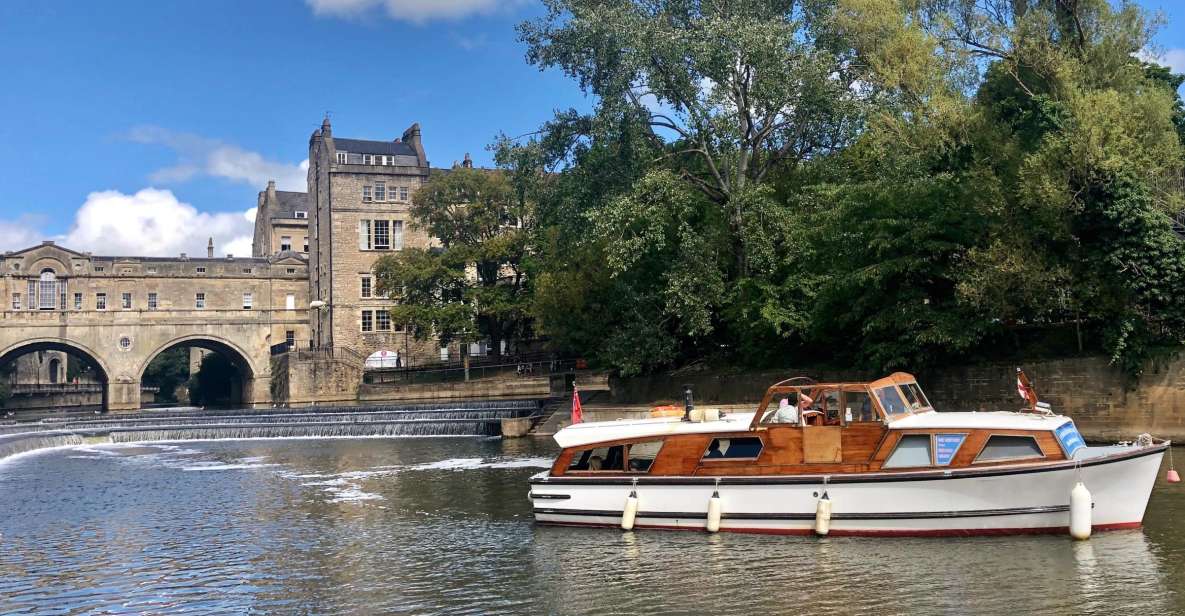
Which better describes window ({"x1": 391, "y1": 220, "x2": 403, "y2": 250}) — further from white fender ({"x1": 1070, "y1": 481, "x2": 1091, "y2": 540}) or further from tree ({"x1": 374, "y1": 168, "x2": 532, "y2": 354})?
white fender ({"x1": 1070, "y1": 481, "x2": 1091, "y2": 540})

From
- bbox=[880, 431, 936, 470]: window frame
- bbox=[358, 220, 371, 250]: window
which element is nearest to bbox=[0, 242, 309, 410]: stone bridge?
bbox=[358, 220, 371, 250]: window

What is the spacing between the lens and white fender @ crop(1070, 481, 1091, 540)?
50.0ft

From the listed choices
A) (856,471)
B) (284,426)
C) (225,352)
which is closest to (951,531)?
(856,471)

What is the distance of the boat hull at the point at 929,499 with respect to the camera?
51.2 ft

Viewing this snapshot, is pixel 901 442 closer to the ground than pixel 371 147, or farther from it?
closer to the ground

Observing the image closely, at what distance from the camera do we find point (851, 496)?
16391mm

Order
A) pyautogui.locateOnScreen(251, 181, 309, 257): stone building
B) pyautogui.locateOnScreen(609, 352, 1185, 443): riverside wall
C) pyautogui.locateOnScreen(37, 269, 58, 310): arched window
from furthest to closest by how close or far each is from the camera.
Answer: pyautogui.locateOnScreen(251, 181, 309, 257): stone building
pyautogui.locateOnScreen(37, 269, 58, 310): arched window
pyautogui.locateOnScreen(609, 352, 1185, 443): riverside wall

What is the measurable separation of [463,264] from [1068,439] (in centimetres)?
5348

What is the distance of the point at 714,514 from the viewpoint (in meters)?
17.2

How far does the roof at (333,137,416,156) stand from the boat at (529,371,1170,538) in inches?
3006

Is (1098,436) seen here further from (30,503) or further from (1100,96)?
(30,503)

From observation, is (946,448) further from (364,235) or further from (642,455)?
(364,235)

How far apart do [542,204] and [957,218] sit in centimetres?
1486

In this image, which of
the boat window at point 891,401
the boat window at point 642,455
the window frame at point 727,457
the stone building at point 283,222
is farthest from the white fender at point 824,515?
the stone building at point 283,222
